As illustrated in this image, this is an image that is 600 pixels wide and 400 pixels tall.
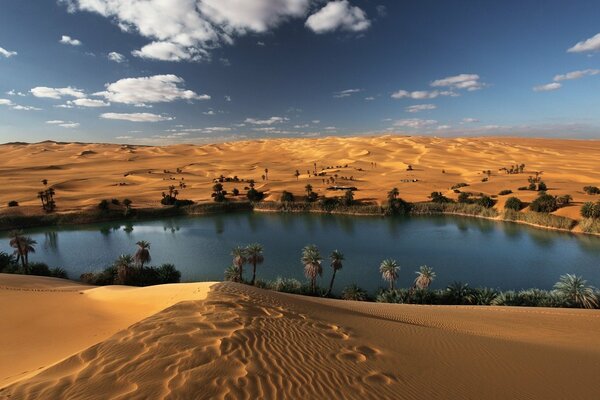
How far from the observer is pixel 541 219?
45344 millimetres

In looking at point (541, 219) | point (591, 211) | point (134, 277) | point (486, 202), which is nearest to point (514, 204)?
point (486, 202)

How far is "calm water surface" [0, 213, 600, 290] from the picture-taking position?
98.8 feet

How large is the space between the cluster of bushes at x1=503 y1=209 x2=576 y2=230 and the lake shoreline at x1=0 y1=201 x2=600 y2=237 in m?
0.38

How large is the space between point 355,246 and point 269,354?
3339cm

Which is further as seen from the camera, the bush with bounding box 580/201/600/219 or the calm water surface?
the bush with bounding box 580/201/600/219

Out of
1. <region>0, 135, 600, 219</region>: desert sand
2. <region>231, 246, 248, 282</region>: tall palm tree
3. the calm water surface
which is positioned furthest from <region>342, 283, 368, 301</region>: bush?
<region>0, 135, 600, 219</region>: desert sand

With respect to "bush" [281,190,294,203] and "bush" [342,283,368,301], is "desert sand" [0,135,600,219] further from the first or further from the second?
"bush" [342,283,368,301]

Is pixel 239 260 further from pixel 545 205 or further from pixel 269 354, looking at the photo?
pixel 545 205

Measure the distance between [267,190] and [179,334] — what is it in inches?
2666

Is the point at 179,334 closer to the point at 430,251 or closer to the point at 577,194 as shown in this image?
the point at 430,251

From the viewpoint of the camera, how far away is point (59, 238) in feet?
154

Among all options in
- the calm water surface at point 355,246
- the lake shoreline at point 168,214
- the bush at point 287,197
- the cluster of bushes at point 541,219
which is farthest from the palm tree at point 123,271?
the cluster of bushes at point 541,219

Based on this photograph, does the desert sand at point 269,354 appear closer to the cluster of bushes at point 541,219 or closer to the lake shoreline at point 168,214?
the cluster of bushes at point 541,219

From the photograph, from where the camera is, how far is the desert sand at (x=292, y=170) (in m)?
69.5
